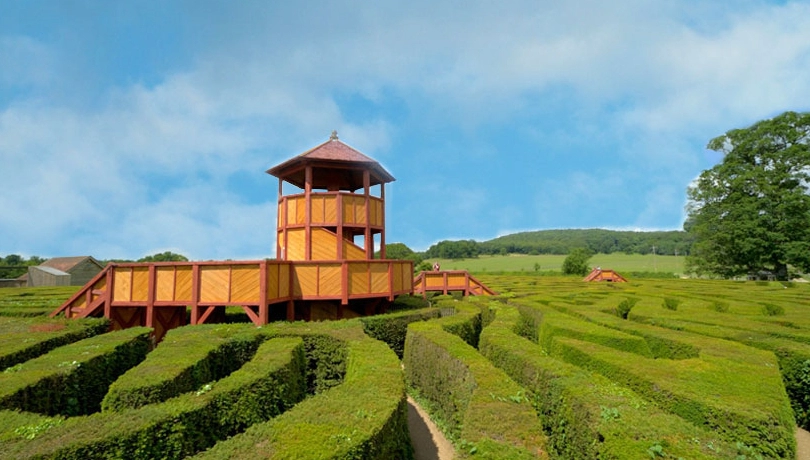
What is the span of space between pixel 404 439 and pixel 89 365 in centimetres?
827

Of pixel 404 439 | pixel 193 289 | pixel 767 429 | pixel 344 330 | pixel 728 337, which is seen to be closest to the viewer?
pixel 767 429

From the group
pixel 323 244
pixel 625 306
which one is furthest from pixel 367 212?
pixel 625 306

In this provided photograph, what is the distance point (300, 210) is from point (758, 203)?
4989cm

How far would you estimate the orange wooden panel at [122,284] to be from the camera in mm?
15820

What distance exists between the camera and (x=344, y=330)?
1269 cm

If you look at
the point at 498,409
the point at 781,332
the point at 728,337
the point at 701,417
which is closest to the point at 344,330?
the point at 498,409

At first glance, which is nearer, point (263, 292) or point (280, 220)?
point (263, 292)

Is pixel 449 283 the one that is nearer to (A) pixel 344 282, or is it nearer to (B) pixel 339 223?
(B) pixel 339 223

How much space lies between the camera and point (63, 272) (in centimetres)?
5641

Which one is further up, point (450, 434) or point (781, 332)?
point (781, 332)

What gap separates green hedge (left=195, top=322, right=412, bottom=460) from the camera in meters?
5.07

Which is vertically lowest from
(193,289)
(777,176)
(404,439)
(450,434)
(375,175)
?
(450,434)

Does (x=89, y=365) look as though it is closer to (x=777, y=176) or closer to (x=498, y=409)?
(x=498, y=409)

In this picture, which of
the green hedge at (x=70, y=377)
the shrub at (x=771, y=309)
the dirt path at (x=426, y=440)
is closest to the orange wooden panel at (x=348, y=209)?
the green hedge at (x=70, y=377)
